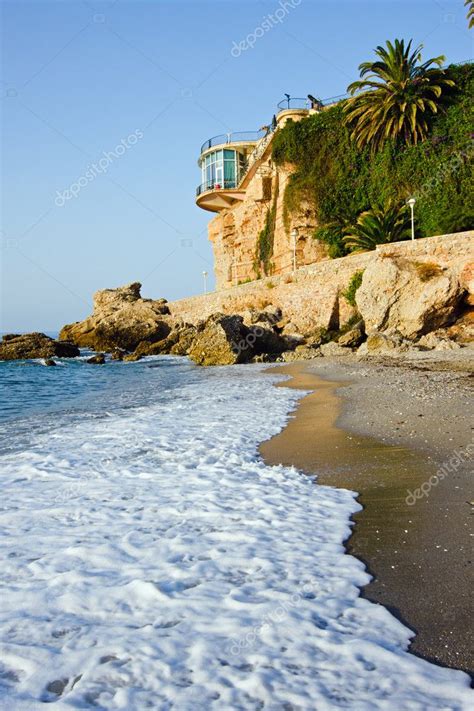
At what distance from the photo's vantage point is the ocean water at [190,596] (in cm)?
193

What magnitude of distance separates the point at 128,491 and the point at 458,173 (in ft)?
72.0

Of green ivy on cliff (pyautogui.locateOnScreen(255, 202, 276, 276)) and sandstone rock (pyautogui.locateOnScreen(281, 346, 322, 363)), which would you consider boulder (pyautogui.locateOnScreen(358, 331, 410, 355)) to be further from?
green ivy on cliff (pyautogui.locateOnScreen(255, 202, 276, 276))

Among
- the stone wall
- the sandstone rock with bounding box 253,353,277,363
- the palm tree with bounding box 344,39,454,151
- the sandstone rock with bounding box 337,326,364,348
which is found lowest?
the sandstone rock with bounding box 253,353,277,363

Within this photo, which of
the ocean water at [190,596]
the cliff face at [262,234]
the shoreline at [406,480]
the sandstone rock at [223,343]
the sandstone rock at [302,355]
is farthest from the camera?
the cliff face at [262,234]

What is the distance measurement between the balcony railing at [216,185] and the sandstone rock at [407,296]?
2220 centimetres

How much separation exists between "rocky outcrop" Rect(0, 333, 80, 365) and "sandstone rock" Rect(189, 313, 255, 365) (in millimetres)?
11923

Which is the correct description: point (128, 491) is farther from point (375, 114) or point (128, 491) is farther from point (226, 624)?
point (375, 114)

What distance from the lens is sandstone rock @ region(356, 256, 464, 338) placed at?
53.1ft

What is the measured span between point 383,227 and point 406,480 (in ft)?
62.0

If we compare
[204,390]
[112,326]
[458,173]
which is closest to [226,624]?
[204,390]

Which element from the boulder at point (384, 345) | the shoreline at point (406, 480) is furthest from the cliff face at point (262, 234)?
the shoreline at point (406, 480)

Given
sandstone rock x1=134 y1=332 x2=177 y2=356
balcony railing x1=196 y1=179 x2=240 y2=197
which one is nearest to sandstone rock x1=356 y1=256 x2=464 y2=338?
sandstone rock x1=134 y1=332 x2=177 y2=356

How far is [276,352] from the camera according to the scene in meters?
20.6

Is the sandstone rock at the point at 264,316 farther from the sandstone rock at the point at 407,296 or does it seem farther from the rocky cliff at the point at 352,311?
the sandstone rock at the point at 407,296
